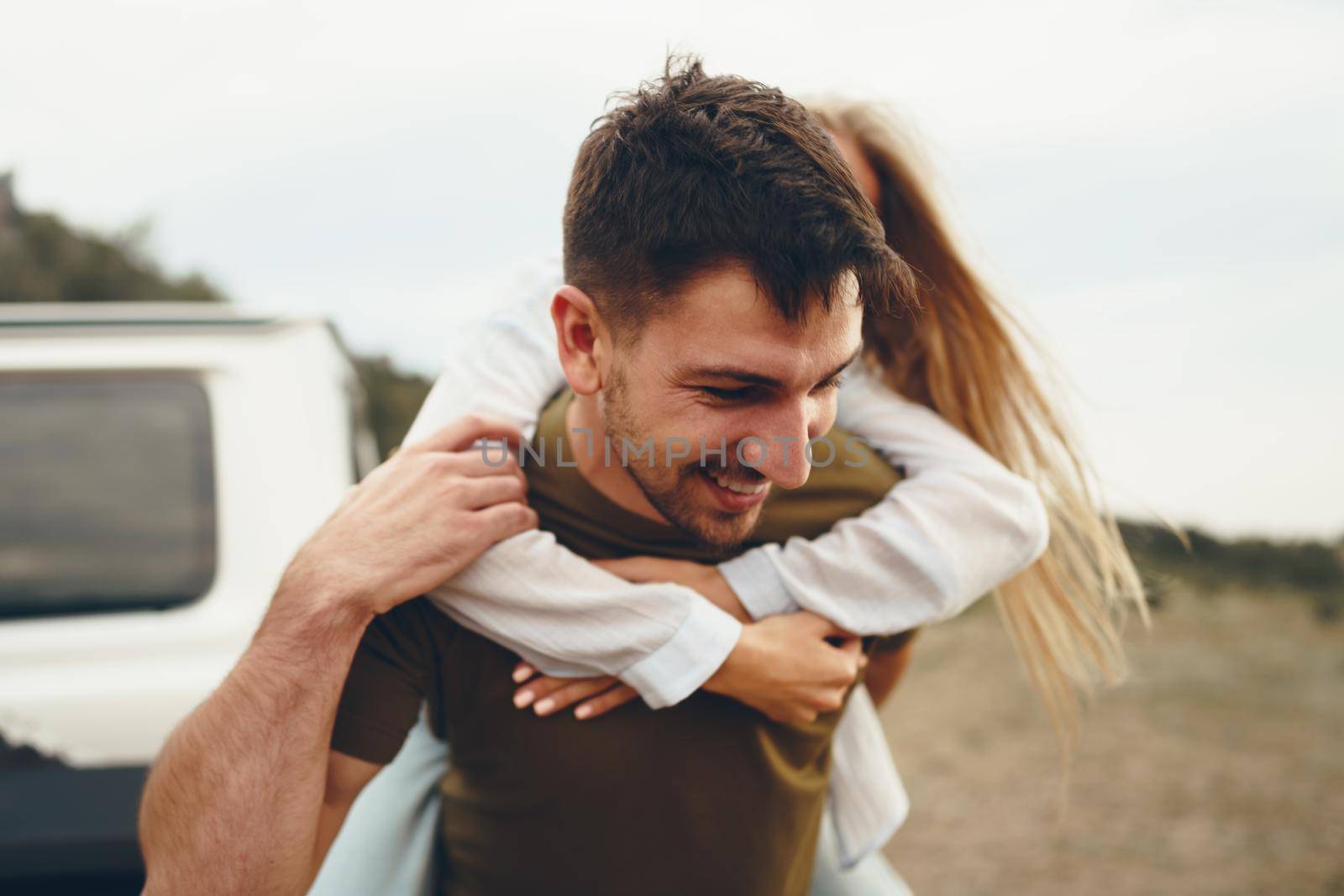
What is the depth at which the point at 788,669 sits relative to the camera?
1489mm

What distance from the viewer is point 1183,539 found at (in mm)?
2047

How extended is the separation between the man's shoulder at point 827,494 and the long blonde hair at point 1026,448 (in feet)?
0.98

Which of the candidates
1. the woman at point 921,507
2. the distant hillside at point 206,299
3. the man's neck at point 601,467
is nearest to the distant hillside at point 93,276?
the distant hillside at point 206,299

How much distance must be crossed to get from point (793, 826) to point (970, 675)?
7440mm

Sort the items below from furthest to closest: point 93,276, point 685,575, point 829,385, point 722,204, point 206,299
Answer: point 206,299, point 93,276, point 685,575, point 829,385, point 722,204

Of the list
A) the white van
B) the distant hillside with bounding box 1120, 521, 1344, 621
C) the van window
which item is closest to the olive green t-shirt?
the white van

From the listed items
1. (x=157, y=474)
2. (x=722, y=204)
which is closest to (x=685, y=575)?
(x=722, y=204)

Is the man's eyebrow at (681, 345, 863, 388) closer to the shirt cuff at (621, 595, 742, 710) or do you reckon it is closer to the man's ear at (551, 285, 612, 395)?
the man's ear at (551, 285, 612, 395)

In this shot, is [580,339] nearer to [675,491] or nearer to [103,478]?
[675,491]

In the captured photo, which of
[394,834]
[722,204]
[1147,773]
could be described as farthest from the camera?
[1147,773]

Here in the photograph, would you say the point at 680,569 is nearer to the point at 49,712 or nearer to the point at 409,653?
the point at 409,653

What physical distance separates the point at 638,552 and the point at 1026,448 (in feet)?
2.76

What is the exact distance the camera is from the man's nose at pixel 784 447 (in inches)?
53.3

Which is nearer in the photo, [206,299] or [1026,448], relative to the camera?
[1026,448]
